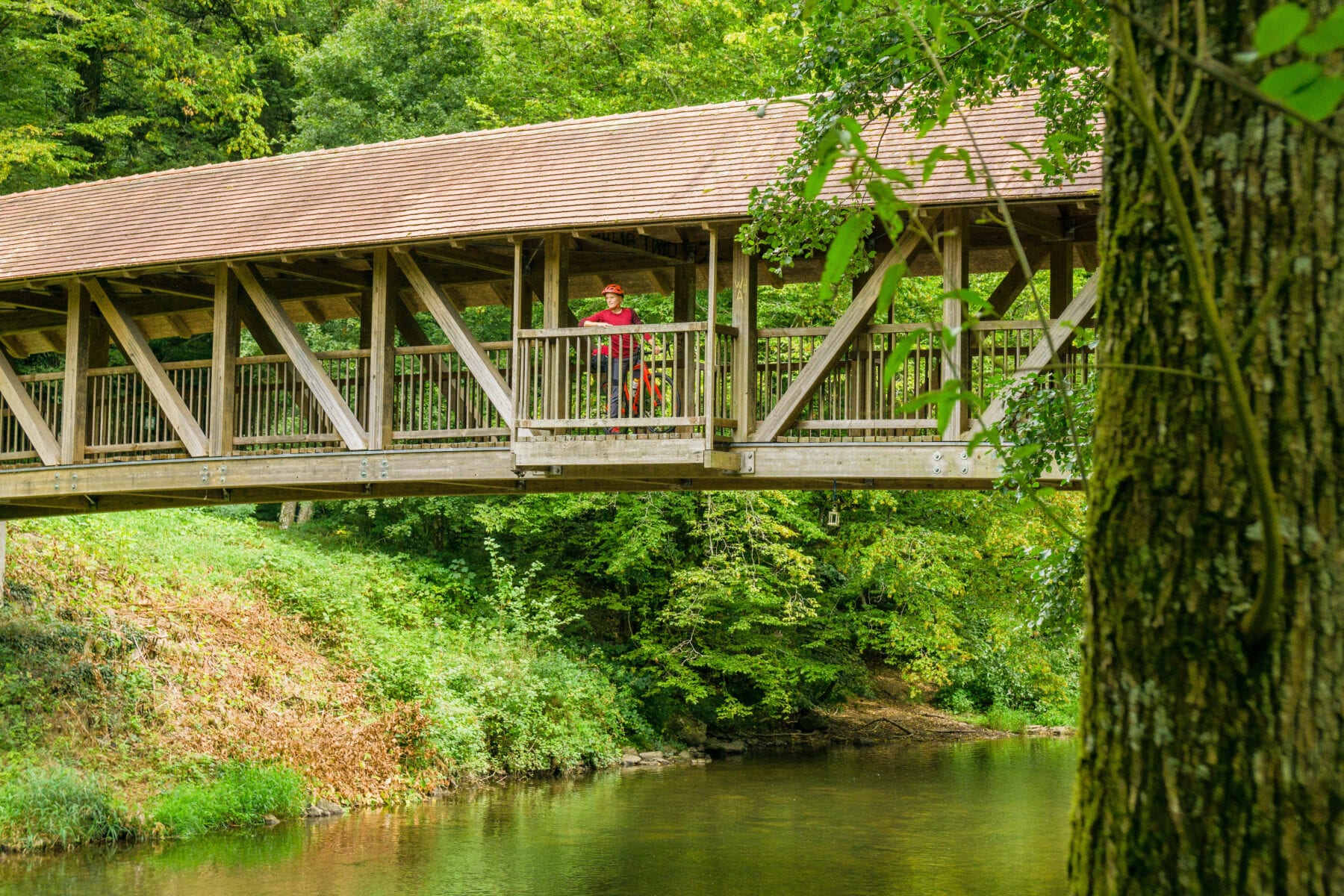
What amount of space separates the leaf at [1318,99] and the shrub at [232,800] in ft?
41.8

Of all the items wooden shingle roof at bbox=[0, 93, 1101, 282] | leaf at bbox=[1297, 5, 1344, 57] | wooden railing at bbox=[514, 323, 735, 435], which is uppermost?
wooden shingle roof at bbox=[0, 93, 1101, 282]

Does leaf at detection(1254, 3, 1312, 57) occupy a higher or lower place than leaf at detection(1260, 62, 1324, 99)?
higher

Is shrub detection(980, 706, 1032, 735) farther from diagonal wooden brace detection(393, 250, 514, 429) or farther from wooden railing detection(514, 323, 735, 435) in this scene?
diagonal wooden brace detection(393, 250, 514, 429)

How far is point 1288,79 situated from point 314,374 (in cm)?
1041

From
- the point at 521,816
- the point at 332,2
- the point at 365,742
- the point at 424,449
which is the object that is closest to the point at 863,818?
the point at 521,816

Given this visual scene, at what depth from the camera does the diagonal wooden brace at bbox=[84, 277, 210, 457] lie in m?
11.8

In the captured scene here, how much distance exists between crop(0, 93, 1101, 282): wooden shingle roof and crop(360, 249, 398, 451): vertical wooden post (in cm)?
55

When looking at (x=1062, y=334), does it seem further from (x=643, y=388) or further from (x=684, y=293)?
(x=684, y=293)

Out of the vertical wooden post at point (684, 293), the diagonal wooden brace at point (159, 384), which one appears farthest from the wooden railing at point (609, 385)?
the diagonal wooden brace at point (159, 384)

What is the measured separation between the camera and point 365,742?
51.4ft

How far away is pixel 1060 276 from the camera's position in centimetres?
1111

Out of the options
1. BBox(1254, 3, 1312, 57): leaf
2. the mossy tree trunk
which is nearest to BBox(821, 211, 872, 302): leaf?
the mossy tree trunk

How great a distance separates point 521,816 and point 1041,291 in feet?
35.0

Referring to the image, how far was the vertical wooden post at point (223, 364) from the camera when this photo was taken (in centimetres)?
1191
